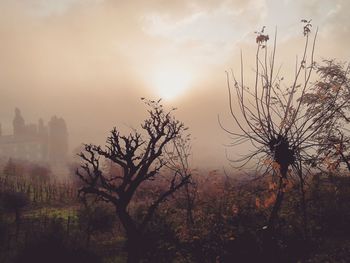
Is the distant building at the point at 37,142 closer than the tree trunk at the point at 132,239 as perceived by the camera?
No

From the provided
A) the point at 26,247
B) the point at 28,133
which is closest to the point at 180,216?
the point at 26,247

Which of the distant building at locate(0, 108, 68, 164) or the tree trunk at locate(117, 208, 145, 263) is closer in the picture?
the tree trunk at locate(117, 208, 145, 263)

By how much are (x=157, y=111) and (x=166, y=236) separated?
30.5 feet

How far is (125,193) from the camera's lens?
1733 cm

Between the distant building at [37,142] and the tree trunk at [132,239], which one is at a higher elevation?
the distant building at [37,142]

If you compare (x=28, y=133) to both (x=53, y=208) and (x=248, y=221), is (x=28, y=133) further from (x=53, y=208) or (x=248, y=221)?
(x=248, y=221)

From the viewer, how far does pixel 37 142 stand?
619 ft

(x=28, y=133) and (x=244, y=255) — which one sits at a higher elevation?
(x=28, y=133)

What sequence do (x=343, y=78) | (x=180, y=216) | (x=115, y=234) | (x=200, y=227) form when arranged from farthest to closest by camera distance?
(x=115, y=234) < (x=180, y=216) < (x=200, y=227) < (x=343, y=78)

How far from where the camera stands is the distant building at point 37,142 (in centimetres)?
17412

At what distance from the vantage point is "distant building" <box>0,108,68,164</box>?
571ft

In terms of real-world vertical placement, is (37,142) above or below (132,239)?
above

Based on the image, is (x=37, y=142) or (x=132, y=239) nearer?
(x=132, y=239)

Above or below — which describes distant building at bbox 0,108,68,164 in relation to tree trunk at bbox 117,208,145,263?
above
